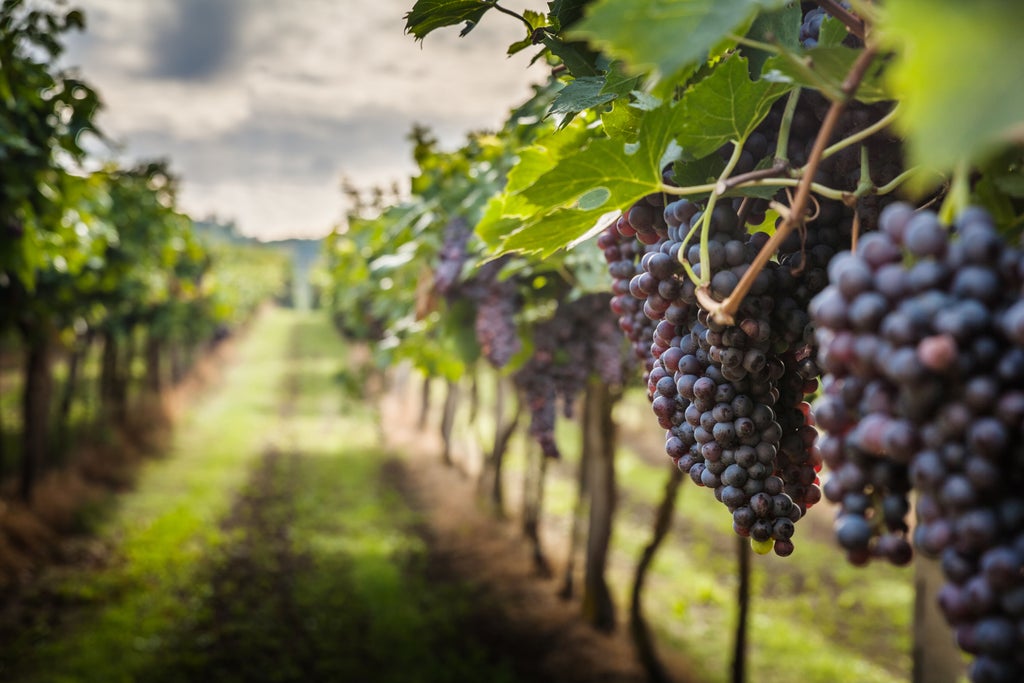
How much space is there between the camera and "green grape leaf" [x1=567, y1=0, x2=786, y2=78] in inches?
27.9

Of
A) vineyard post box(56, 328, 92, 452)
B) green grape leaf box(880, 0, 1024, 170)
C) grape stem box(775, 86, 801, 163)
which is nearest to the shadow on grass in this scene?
vineyard post box(56, 328, 92, 452)

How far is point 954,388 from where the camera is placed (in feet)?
2.19

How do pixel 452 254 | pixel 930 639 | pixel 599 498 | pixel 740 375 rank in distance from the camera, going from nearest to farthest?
pixel 740 375, pixel 452 254, pixel 930 639, pixel 599 498

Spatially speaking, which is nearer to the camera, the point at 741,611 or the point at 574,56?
the point at 574,56

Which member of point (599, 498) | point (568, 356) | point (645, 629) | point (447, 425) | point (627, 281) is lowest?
point (645, 629)

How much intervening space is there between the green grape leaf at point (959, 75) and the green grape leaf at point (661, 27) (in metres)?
0.21

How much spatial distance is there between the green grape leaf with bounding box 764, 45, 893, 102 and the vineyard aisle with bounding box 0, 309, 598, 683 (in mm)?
7440

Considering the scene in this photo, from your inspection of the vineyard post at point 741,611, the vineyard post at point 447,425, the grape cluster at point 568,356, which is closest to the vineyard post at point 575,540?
the vineyard post at point 741,611

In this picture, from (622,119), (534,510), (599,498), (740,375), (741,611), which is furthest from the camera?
(534,510)

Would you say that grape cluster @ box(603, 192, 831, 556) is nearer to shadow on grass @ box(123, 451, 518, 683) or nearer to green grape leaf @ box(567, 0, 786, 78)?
green grape leaf @ box(567, 0, 786, 78)

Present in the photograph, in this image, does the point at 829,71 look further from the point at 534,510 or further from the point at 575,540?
the point at 534,510

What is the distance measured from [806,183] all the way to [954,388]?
0.90 feet

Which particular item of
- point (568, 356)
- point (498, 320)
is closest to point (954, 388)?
point (498, 320)

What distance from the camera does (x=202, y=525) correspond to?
1223 cm
